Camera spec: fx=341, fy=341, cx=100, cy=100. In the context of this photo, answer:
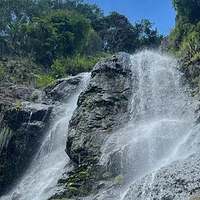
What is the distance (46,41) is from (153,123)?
18.3 meters

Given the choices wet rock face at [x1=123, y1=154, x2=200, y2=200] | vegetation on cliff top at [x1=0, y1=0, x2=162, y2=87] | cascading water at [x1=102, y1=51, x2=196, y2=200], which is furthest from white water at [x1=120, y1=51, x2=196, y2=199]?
vegetation on cliff top at [x1=0, y1=0, x2=162, y2=87]

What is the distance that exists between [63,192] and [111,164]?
6.01 feet

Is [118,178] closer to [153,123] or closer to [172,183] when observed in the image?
[172,183]

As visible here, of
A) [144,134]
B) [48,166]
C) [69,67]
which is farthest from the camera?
[69,67]

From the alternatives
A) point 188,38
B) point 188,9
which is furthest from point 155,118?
point 188,9

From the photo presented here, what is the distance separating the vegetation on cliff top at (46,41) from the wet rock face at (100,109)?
8536 mm

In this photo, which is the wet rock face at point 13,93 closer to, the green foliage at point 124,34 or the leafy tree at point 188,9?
the leafy tree at point 188,9

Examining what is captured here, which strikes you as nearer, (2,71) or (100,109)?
(100,109)

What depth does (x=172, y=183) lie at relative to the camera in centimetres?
864

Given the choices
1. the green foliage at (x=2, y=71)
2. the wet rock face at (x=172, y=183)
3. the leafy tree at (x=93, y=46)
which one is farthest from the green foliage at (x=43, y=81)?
the wet rock face at (x=172, y=183)

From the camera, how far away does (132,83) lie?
16.0m

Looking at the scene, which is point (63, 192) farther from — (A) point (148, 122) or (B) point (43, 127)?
(B) point (43, 127)

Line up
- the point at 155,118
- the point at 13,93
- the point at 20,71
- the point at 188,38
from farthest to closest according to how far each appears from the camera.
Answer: the point at 20,71
the point at 13,93
the point at 188,38
the point at 155,118

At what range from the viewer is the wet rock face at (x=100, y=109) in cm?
1290
